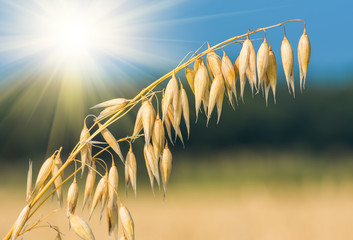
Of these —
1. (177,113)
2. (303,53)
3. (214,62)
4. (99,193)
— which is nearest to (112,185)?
(99,193)

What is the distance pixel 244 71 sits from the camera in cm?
61

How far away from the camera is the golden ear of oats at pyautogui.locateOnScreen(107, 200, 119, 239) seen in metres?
0.62

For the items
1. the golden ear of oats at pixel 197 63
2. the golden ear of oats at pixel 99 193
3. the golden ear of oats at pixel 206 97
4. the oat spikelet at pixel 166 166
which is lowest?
the golden ear of oats at pixel 99 193

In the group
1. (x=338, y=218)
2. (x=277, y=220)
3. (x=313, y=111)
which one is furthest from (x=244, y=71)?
(x=313, y=111)

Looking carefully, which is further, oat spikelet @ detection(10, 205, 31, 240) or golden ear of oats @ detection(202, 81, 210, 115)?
golden ear of oats @ detection(202, 81, 210, 115)

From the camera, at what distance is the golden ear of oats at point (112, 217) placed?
62 cm

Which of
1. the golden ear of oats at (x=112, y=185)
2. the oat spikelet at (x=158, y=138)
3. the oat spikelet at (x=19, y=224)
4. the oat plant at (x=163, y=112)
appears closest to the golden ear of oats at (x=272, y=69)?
the oat plant at (x=163, y=112)

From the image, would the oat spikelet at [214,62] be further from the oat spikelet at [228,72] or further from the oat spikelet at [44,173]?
the oat spikelet at [44,173]

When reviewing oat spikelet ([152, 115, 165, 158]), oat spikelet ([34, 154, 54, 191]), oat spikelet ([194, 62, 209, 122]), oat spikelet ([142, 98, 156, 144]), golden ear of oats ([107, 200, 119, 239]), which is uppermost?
oat spikelet ([194, 62, 209, 122])

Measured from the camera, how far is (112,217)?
626 millimetres

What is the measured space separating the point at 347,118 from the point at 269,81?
7772mm

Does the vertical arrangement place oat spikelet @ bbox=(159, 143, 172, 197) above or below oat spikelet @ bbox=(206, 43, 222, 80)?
below

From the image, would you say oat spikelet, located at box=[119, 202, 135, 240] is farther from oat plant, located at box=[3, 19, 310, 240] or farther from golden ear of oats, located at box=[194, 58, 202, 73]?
golden ear of oats, located at box=[194, 58, 202, 73]

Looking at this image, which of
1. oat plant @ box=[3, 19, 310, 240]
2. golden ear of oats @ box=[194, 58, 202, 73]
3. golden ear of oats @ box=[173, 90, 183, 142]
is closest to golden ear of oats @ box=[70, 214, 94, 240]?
oat plant @ box=[3, 19, 310, 240]
